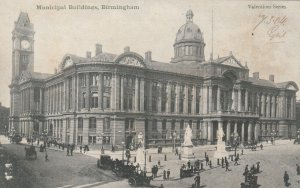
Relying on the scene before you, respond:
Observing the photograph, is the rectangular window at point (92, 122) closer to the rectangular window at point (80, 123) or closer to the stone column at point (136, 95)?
the rectangular window at point (80, 123)

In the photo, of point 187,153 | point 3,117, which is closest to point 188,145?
point 187,153

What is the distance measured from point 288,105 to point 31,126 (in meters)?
54.5

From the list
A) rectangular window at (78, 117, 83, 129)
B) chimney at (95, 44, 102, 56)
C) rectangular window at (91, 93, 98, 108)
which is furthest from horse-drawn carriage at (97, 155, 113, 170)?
chimney at (95, 44, 102, 56)

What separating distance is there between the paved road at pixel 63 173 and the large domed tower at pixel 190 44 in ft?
141

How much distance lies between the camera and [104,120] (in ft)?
164

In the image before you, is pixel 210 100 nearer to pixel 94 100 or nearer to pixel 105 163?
pixel 94 100

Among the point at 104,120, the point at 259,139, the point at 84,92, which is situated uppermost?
the point at 84,92

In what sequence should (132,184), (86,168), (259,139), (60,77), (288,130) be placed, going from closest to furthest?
(132,184) → (86,168) → (60,77) → (259,139) → (288,130)

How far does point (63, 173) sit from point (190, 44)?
51.5 meters

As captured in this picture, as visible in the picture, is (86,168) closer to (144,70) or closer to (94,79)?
(94,79)

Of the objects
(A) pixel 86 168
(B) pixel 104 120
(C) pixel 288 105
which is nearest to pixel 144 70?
(B) pixel 104 120

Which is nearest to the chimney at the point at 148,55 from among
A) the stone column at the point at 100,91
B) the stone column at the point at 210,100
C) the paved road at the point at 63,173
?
the stone column at the point at 210,100

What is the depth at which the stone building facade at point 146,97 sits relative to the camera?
50.6 meters

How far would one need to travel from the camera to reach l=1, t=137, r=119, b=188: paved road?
79.4ft
